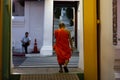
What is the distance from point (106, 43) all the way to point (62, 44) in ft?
8.19

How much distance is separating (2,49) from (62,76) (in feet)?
5.38

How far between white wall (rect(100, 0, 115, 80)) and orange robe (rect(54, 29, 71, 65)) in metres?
1.75

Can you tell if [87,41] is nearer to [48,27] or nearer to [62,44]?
[62,44]

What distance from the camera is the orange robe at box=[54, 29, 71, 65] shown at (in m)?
9.45

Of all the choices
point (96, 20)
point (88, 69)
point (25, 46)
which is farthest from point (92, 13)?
point (25, 46)

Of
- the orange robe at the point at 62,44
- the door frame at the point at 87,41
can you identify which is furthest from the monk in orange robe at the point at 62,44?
the door frame at the point at 87,41

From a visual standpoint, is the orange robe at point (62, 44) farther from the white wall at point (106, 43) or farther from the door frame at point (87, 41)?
the white wall at point (106, 43)

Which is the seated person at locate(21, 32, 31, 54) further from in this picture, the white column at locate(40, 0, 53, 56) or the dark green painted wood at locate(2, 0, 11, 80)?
the dark green painted wood at locate(2, 0, 11, 80)

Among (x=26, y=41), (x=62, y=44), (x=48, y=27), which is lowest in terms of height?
(x=26, y=41)

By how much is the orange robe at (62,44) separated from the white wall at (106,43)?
1748 mm

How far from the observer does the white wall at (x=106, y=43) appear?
21.5 feet

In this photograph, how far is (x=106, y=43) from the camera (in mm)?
7188

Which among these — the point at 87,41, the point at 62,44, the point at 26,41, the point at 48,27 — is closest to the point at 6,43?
the point at 62,44

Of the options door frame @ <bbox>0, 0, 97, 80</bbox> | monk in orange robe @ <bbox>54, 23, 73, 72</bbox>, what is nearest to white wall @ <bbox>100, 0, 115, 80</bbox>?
door frame @ <bbox>0, 0, 97, 80</bbox>
